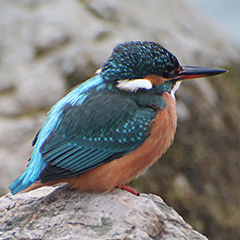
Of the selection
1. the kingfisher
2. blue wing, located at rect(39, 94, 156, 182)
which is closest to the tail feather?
the kingfisher

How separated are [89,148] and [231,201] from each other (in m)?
3.04

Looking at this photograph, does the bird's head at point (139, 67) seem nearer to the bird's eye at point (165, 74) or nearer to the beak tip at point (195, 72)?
the bird's eye at point (165, 74)

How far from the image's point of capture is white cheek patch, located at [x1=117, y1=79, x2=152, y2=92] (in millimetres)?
3697

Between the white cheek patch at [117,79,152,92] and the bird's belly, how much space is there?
0.93ft

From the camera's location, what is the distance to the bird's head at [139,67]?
3.71m

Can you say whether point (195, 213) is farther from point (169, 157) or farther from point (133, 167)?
point (133, 167)

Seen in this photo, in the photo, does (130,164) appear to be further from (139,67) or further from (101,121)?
(139,67)

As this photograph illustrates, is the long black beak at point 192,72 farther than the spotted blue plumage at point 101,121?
Yes

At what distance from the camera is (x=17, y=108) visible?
6.00 meters

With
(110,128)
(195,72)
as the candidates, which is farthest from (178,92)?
(110,128)

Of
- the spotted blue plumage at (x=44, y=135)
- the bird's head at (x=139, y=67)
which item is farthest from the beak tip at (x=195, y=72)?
the spotted blue plumage at (x=44, y=135)

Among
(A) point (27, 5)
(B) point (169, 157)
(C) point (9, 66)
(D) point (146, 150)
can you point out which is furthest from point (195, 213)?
(A) point (27, 5)

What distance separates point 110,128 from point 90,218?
76 centimetres

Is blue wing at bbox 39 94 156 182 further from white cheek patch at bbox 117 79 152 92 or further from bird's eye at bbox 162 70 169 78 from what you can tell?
bird's eye at bbox 162 70 169 78
